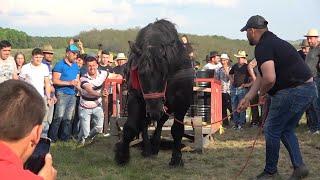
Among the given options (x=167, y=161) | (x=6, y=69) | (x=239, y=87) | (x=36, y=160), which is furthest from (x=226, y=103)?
(x=36, y=160)

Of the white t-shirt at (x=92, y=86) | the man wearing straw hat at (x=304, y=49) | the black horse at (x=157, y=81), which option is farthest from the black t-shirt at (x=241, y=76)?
the black horse at (x=157, y=81)

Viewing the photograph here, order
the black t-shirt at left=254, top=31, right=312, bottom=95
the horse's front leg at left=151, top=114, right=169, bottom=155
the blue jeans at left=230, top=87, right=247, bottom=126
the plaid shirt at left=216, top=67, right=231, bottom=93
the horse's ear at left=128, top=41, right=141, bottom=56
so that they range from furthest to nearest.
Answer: the plaid shirt at left=216, top=67, right=231, bottom=93 < the blue jeans at left=230, top=87, right=247, bottom=126 < the horse's front leg at left=151, top=114, right=169, bottom=155 < the horse's ear at left=128, top=41, right=141, bottom=56 < the black t-shirt at left=254, top=31, right=312, bottom=95

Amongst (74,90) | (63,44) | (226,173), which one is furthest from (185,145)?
(63,44)

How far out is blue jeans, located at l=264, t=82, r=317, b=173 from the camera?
6223mm

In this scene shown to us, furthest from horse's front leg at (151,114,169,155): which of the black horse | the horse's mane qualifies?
the horse's mane

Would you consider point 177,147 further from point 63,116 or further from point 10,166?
point 10,166

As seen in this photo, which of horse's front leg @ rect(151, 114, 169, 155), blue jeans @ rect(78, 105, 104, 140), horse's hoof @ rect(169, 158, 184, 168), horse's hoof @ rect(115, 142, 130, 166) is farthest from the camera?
blue jeans @ rect(78, 105, 104, 140)

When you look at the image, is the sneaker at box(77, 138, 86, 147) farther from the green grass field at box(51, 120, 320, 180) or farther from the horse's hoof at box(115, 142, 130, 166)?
the horse's hoof at box(115, 142, 130, 166)

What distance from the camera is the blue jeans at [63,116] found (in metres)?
9.87

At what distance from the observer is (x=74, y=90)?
393 inches

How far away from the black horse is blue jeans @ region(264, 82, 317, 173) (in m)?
1.42

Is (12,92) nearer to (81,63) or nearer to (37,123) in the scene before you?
(37,123)

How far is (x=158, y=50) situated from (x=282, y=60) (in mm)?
1636

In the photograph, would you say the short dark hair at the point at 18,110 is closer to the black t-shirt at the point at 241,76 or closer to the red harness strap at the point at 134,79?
the red harness strap at the point at 134,79
